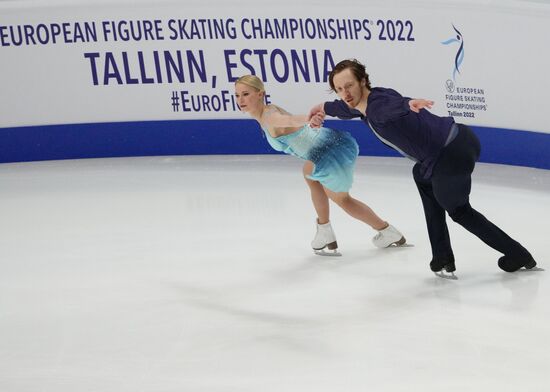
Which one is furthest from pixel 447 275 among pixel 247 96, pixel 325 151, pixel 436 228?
pixel 247 96

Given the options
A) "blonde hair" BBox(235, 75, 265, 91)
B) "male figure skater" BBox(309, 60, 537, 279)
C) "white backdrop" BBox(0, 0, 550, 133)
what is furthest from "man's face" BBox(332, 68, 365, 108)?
"white backdrop" BBox(0, 0, 550, 133)

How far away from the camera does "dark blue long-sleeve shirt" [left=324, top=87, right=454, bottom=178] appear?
488 cm

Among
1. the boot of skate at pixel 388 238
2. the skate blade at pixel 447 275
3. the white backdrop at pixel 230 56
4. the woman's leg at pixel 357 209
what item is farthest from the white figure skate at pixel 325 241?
the white backdrop at pixel 230 56

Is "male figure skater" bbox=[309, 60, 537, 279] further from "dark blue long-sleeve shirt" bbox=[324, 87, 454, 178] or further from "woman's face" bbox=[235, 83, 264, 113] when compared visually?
"woman's face" bbox=[235, 83, 264, 113]

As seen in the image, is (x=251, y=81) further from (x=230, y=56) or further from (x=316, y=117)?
(x=230, y=56)

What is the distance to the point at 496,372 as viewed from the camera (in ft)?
13.0

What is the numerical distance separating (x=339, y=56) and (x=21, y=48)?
2654 millimetres

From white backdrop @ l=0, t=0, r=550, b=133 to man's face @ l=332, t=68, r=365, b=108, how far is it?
3.47 metres

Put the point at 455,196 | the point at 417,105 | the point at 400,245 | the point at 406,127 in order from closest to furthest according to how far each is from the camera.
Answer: the point at 417,105 < the point at 406,127 < the point at 455,196 < the point at 400,245

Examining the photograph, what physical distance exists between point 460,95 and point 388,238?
9.13 feet

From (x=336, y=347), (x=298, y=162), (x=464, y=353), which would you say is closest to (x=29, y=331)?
(x=336, y=347)

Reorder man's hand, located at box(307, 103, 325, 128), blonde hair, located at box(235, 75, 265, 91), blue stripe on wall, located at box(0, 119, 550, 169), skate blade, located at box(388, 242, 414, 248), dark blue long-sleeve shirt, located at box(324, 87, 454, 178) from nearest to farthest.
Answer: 1. dark blue long-sleeve shirt, located at box(324, 87, 454, 178)
2. man's hand, located at box(307, 103, 325, 128)
3. blonde hair, located at box(235, 75, 265, 91)
4. skate blade, located at box(388, 242, 414, 248)
5. blue stripe on wall, located at box(0, 119, 550, 169)

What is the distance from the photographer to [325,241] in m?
5.98

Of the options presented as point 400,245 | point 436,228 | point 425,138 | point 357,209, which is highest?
point 425,138
